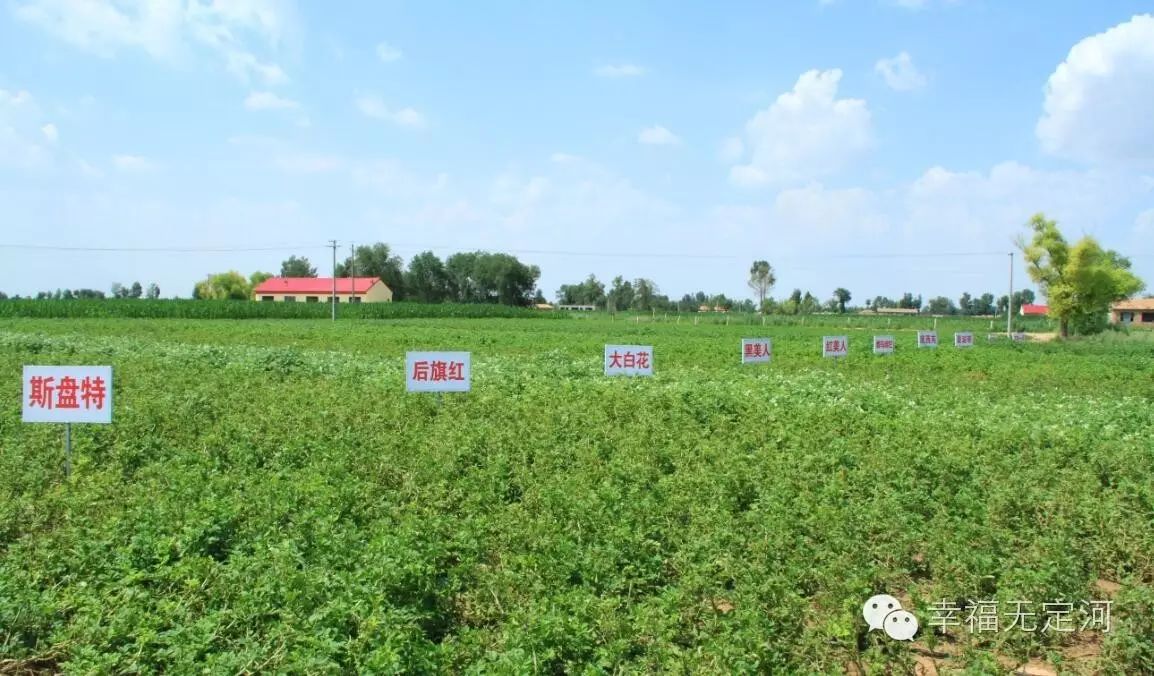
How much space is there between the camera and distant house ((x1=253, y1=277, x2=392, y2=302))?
314ft

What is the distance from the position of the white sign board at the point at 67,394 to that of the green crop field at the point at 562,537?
46 centimetres

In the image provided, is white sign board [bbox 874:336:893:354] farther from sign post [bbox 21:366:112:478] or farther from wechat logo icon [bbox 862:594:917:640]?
sign post [bbox 21:366:112:478]

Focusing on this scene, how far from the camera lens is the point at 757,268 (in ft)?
303

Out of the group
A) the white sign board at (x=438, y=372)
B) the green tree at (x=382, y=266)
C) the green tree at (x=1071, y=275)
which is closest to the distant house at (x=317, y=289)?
the green tree at (x=382, y=266)

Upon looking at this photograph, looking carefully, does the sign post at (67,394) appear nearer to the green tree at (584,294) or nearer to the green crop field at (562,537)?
the green crop field at (562,537)

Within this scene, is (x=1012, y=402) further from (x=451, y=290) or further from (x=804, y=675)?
(x=451, y=290)

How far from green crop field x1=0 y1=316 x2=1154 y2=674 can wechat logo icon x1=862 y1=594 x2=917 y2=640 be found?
96 millimetres

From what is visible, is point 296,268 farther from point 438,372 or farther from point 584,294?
point 438,372

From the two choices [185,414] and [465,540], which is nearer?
[465,540]

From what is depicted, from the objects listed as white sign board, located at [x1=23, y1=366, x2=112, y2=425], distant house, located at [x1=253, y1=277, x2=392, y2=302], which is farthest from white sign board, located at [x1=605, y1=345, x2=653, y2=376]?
distant house, located at [x1=253, y1=277, x2=392, y2=302]

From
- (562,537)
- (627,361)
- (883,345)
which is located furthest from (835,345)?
(562,537)

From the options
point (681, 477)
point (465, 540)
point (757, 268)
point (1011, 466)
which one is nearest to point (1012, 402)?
point (1011, 466)

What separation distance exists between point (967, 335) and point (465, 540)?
2221 cm

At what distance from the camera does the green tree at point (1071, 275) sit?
40312mm
